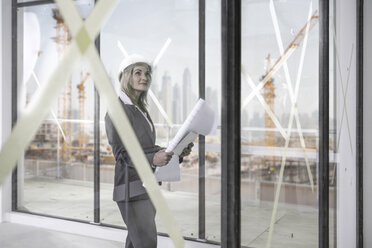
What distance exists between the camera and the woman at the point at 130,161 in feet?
3.04

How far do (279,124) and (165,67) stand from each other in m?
1.12

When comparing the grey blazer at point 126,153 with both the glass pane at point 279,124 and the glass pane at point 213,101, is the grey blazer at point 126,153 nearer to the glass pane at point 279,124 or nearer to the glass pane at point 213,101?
the glass pane at point 213,101

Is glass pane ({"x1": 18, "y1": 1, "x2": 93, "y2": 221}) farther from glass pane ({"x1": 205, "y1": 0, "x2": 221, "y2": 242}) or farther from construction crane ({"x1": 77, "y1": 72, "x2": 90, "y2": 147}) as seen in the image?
glass pane ({"x1": 205, "y1": 0, "x2": 221, "y2": 242})

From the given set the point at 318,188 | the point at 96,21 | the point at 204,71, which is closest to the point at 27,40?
the point at 96,21

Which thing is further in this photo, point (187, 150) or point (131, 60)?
point (187, 150)

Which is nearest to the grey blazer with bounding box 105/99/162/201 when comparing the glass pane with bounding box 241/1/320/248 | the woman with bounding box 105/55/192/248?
the woman with bounding box 105/55/192/248

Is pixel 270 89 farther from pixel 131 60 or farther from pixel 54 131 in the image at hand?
pixel 54 131

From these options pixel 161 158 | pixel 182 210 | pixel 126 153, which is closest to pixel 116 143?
pixel 126 153

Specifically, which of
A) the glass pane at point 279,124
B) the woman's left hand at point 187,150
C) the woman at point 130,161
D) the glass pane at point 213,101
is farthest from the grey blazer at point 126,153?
the glass pane at point 279,124

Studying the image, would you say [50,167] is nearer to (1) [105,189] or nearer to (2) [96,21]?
(1) [105,189]

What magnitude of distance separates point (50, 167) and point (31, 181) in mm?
52

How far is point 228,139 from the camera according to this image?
1.31 metres

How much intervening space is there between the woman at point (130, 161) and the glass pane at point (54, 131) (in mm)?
84

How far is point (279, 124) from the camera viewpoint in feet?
6.68
